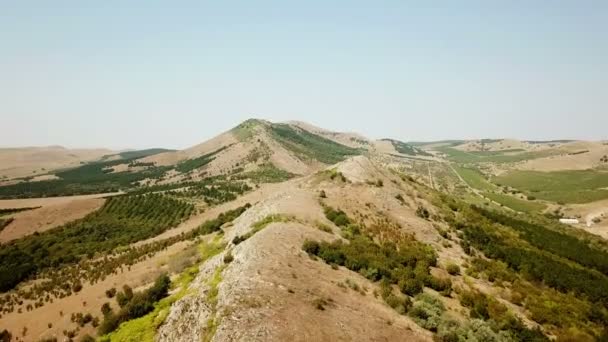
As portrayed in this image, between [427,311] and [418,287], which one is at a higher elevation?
[418,287]

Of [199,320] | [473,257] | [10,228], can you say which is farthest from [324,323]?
[10,228]

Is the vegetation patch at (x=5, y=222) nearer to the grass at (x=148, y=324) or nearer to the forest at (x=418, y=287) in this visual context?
the grass at (x=148, y=324)

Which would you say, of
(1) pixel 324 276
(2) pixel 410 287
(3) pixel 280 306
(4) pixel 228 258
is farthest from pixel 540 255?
(3) pixel 280 306

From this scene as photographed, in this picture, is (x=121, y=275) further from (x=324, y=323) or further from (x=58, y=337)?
(x=324, y=323)

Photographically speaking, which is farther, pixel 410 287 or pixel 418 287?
pixel 418 287

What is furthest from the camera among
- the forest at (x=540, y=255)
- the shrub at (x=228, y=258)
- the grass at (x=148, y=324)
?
the forest at (x=540, y=255)

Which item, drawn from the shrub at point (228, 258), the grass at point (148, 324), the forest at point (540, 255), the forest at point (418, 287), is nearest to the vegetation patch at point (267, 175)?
the forest at point (540, 255)

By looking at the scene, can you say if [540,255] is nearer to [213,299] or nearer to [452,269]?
[452,269]

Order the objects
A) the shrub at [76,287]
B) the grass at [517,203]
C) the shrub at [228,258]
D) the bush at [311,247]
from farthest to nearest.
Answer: the grass at [517,203], the shrub at [76,287], the bush at [311,247], the shrub at [228,258]
